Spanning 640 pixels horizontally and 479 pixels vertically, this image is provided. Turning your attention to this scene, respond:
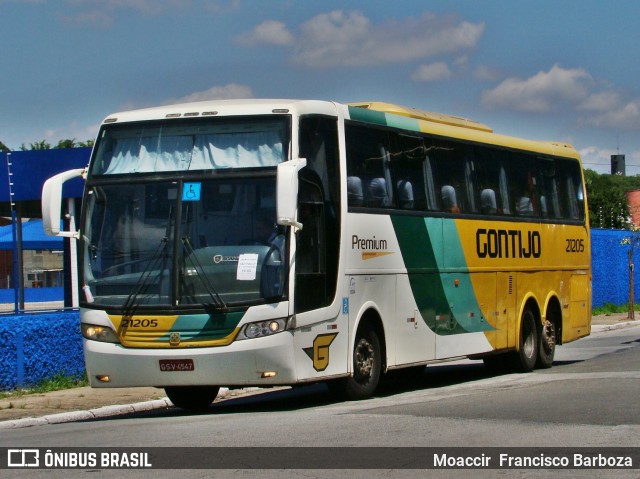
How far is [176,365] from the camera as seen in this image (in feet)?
43.0

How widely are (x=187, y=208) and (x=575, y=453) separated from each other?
5.66 m

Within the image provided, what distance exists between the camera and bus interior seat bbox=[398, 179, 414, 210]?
15.8m

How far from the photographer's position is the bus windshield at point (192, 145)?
1345 centimetres

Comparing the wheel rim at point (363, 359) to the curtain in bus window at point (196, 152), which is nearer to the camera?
the curtain in bus window at point (196, 152)

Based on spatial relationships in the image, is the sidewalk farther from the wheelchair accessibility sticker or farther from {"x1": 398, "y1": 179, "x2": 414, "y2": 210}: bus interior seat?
{"x1": 398, "y1": 179, "x2": 414, "y2": 210}: bus interior seat

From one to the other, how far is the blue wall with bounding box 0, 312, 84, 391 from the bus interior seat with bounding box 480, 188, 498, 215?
22.3 feet

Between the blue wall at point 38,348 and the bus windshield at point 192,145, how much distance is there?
4.48 metres

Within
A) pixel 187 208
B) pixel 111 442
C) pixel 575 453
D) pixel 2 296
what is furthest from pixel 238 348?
pixel 2 296

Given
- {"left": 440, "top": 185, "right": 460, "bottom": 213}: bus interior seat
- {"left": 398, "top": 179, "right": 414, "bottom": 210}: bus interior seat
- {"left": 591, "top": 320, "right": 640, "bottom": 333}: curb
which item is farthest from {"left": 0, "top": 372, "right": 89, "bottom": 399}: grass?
{"left": 591, "top": 320, "right": 640, "bottom": 333}: curb

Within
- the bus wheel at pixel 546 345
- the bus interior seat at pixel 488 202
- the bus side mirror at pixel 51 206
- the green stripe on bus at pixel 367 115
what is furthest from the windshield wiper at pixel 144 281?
the bus wheel at pixel 546 345

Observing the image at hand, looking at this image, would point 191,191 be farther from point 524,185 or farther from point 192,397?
point 524,185

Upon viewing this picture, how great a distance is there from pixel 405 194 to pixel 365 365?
8.55 feet

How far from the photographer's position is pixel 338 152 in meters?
14.3

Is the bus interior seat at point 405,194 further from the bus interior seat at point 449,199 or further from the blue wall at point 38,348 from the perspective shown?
the blue wall at point 38,348
